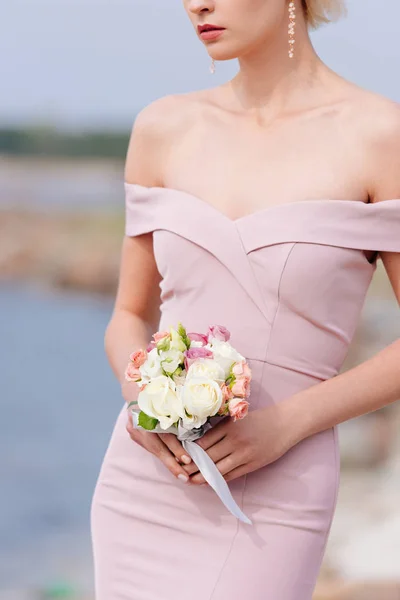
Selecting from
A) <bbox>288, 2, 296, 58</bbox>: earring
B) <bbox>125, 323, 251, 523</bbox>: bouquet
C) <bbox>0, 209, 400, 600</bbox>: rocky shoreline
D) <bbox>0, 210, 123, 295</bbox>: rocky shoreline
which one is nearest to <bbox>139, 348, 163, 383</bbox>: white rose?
<bbox>125, 323, 251, 523</bbox>: bouquet

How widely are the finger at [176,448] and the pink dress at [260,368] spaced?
156 millimetres

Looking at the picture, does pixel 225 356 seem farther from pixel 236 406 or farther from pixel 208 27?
pixel 208 27

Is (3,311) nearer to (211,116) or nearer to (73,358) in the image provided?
(73,358)

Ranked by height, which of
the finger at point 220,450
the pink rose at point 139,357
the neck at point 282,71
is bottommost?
the finger at point 220,450

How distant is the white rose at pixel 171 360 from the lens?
5.70ft

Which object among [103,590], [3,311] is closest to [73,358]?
[3,311]

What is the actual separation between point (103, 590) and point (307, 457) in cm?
47

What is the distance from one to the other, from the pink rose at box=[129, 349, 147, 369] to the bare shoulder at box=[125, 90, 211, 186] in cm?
46

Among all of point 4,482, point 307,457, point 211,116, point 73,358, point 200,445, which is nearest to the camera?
point 200,445

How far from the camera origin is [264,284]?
1.91 meters

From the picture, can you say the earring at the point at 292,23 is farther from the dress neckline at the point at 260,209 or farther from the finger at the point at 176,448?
the finger at the point at 176,448

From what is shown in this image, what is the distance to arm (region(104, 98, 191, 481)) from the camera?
214 centimetres

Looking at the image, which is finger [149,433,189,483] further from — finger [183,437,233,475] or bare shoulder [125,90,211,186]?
bare shoulder [125,90,211,186]

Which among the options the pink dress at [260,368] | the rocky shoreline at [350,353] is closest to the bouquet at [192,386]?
the pink dress at [260,368]
